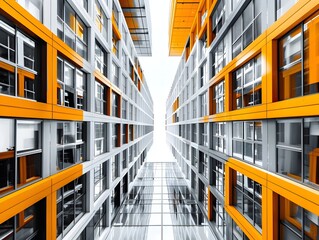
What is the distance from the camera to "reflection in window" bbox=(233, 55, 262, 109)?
8867mm

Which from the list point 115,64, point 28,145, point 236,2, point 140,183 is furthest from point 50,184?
point 140,183

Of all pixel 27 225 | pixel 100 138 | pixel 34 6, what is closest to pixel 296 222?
pixel 27 225

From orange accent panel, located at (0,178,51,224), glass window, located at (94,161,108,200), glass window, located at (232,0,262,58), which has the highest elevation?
glass window, located at (232,0,262,58)

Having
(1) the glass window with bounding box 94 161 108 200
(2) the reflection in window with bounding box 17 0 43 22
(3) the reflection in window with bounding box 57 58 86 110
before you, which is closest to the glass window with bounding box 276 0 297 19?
(2) the reflection in window with bounding box 17 0 43 22

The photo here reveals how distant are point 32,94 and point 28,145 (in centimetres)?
164

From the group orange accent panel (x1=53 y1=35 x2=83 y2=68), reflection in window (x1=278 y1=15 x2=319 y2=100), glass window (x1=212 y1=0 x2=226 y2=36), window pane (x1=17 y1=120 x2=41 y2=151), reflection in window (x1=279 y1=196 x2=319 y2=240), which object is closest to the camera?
reflection in window (x1=279 y1=196 x2=319 y2=240)

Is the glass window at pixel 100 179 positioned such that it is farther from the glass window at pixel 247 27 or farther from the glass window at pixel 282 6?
the glass window at pixel 282 6

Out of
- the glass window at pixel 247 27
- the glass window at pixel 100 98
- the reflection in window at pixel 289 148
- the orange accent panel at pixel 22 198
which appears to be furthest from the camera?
the glass window at pixel 100 98

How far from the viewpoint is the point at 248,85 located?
9.82 meters

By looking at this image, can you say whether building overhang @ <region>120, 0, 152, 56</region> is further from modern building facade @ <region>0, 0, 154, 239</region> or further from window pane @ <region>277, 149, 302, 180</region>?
window pane @ <region>277, 149, 302, 180</region>

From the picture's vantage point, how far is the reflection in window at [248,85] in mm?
8867

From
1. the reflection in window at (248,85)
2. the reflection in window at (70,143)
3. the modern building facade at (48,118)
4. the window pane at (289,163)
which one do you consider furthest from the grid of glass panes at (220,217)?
the reflection in window at (70,143)

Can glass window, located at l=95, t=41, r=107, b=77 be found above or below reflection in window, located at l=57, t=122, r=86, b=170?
above

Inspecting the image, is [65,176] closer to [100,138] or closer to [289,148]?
[100,138]
